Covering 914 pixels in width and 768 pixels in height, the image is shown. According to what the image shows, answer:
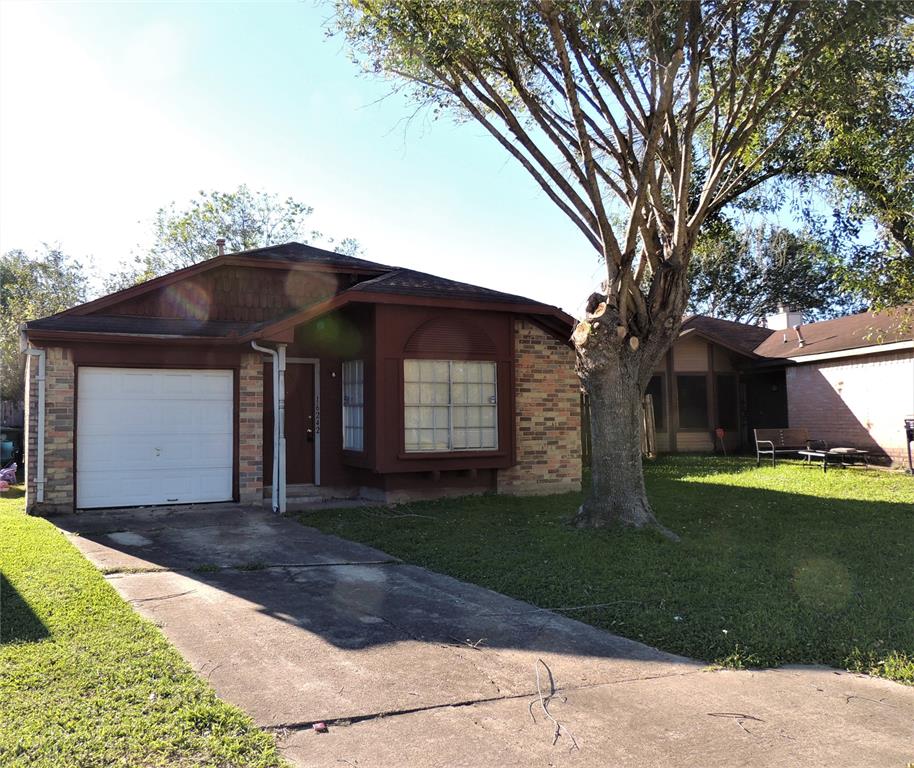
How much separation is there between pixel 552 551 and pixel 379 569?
1.94 metres

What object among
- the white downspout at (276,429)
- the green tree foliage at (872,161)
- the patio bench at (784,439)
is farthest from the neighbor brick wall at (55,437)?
the patio bench at (784,439)

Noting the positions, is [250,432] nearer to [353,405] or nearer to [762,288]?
[353,405]

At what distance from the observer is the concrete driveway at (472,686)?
11.2ft

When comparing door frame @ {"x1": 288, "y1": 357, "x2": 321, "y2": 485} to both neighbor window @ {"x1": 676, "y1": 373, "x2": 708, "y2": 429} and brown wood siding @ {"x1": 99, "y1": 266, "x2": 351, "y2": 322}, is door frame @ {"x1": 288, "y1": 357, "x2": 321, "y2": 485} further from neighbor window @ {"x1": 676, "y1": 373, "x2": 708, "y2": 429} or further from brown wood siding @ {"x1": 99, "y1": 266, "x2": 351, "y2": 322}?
neighbor window @ {"x1": 676, "y1": 373, "x2": 708, "y2": 429}

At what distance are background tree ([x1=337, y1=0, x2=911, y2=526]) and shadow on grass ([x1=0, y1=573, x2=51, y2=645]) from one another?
6.03 m

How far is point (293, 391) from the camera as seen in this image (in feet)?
38.9

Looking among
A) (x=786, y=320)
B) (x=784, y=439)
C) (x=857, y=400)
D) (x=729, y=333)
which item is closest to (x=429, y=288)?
(x=784, y=439)

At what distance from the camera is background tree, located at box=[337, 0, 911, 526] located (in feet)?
28.4

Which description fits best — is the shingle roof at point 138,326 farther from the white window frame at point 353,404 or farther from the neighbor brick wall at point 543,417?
the neighbor brick wall at point 543,417

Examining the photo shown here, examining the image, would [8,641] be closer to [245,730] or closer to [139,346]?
[245,730]

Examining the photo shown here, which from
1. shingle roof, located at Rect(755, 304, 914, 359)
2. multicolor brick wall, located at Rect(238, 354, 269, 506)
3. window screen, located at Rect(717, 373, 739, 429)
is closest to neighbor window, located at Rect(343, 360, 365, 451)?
multicolor brick wall, located at Rect(238, 354, 269, 506)

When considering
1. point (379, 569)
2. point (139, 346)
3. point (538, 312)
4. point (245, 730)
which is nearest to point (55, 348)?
point (139, 346)

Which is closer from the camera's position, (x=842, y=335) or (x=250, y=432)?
(x=250, y=432)

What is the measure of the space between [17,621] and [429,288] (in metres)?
7.42
